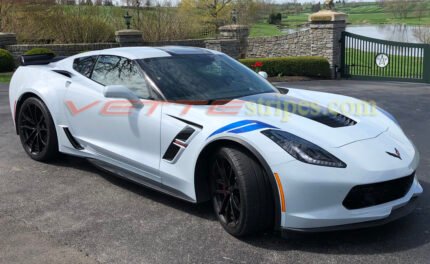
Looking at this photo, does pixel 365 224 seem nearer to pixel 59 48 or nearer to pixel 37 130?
pixel 37 130

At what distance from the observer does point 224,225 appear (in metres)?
3.83

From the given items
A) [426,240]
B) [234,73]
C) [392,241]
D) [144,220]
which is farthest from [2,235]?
[426,240]

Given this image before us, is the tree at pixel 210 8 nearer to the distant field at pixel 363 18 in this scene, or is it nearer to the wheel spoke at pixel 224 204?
the distant field at pixel 363 18

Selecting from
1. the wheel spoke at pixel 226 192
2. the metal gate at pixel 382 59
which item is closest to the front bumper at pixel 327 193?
the wheel spoke at pixel 226 192

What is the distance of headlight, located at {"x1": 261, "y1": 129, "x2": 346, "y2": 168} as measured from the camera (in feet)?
11.1

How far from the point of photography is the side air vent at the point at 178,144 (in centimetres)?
397

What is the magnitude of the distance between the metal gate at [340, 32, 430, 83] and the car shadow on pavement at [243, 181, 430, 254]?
46.1 feet

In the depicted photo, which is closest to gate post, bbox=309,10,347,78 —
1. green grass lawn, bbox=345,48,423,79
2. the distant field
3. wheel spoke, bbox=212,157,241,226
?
green grass lawn, bbox=345,48,423,79

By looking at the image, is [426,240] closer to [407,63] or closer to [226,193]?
[226,193]

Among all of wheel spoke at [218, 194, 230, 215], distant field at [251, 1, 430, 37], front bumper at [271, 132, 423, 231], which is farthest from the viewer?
distant field at [251, 1, 430, 37]

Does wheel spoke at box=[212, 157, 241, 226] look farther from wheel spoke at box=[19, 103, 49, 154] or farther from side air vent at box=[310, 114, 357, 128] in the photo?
wheel spoke at box=[19, 103, 49, 154]

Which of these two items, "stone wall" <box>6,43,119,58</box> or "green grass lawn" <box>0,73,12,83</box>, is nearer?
"green grass lawn" <box>0,73,12,83</box>

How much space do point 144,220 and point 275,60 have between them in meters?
14.3

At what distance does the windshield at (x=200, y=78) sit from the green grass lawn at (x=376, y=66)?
44.0ft
